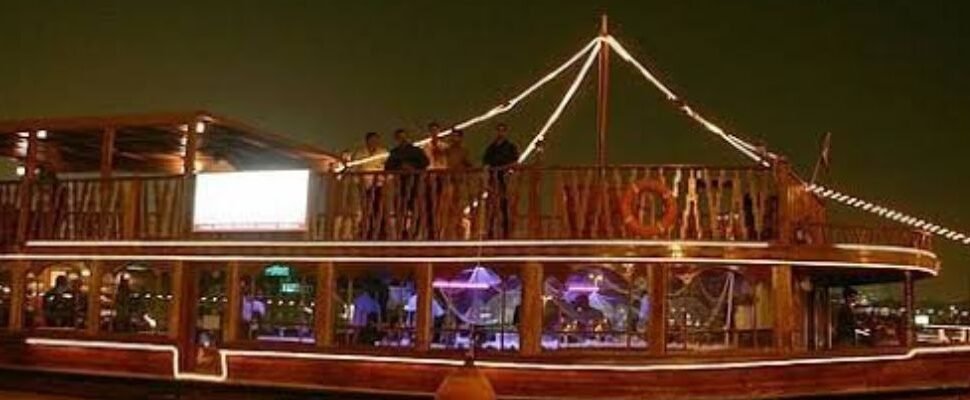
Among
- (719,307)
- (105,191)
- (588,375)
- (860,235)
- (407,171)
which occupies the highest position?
(407,171)

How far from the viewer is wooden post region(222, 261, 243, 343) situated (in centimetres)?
1334

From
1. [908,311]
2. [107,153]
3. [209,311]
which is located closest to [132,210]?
[107,153]

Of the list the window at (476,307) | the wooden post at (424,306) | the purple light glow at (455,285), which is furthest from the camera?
the purple light glow at (455,285)

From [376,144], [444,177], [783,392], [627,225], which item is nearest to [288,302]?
[376,144]

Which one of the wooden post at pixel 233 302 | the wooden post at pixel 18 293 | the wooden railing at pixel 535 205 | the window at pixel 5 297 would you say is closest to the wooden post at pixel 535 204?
the wooden railing at pixel 535 205

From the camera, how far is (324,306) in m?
12.9

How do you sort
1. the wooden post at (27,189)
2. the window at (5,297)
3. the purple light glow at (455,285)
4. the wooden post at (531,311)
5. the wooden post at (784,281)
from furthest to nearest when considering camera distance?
the window at (5,297)
the wooden post at (27,189)
the purple light glow at (455,285)
the wooden post at (531,311)
the wooden post at (784,281)

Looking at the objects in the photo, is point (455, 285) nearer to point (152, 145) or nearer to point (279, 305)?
point (279, 305)

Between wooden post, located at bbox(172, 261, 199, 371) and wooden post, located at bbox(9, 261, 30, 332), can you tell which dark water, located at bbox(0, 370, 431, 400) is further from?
wooden post, located at bbox(9, 261, 30, 332)

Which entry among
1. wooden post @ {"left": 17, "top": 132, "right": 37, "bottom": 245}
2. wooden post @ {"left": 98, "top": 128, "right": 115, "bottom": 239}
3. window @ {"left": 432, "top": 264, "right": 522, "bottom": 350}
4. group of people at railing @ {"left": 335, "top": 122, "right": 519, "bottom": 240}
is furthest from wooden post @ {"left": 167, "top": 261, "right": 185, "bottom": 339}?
window @ {"left": 432, "top": 264, "right": 522, "bottom": 350}

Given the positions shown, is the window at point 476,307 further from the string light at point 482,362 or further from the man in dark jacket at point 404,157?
the man in dark jacket at point 404,157

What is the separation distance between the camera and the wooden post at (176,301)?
1363cm

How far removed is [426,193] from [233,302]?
8.97ft

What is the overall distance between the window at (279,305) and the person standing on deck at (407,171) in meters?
1.62
